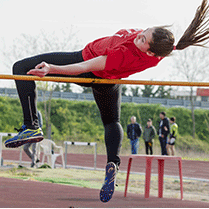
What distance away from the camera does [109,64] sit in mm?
3305

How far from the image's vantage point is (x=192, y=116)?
23.7 m

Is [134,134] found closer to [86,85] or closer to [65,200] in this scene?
[65,200]

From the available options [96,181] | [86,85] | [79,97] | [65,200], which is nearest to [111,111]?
[86,85]

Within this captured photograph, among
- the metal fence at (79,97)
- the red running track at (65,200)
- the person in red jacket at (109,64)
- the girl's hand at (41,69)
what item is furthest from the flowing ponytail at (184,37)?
the metal fence at (79,97)

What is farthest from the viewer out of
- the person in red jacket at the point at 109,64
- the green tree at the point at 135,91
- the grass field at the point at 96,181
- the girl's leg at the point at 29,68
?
the green tree at the point at 135,91

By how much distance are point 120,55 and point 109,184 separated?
113 centimetres

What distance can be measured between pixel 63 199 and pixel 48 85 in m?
18.2

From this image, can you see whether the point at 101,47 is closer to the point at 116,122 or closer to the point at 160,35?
the point at 160,35

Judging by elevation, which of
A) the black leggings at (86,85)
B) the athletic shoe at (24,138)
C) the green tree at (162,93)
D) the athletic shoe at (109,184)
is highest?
the black leggings at (86,85)

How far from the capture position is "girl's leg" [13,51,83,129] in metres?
3.47

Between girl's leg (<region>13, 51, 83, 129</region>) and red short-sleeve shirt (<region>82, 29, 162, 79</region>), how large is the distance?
14cm

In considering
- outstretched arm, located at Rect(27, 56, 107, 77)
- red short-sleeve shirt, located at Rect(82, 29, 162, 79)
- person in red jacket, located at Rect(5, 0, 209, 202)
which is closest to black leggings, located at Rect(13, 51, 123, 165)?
person in red jacket, located at Rect(5, 0, 209, 202)

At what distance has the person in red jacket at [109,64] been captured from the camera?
329 centimetres

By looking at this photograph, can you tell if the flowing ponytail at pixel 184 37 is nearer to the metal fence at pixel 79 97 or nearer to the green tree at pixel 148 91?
the metal fence at pixel 79 97
